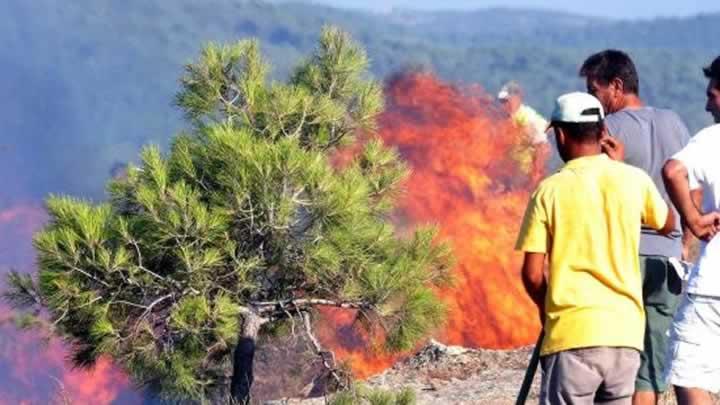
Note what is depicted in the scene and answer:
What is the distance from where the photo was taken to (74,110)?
64688 millimetres

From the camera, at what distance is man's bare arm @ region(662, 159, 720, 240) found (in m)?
6.70

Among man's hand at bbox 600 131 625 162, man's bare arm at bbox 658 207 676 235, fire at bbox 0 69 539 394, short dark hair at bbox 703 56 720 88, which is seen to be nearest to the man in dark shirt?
man's hand at bbox 600 131 625 162

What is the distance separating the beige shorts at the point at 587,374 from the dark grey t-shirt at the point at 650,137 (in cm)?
126

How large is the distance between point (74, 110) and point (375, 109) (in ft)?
179

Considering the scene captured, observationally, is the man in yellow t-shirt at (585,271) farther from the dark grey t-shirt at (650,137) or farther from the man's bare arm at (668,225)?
the dark grey t-shirt at (650,137)

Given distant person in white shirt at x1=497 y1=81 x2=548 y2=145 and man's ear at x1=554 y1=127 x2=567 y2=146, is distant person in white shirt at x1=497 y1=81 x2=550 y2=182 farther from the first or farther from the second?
man's ear at x1=554 y1=127 x2=567 y2=146

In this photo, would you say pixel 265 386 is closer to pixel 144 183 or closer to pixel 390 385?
pixel 390 385

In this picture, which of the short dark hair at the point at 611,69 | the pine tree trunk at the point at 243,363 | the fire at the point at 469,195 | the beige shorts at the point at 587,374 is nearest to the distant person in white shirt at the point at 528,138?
the fire at the point at 469,195

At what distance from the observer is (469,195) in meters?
22.3

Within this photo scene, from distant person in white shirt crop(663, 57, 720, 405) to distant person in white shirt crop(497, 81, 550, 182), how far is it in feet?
59.1

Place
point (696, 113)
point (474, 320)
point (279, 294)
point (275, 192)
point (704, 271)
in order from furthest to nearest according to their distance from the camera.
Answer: point (696, 113) < point (474, 320) < point (279, 294) < point (275, 192) < point (704, 271)

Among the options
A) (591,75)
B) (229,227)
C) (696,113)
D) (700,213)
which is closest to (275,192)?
(229,227)

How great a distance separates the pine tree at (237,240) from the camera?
10.2 meters

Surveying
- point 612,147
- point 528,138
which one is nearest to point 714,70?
point 612,147
